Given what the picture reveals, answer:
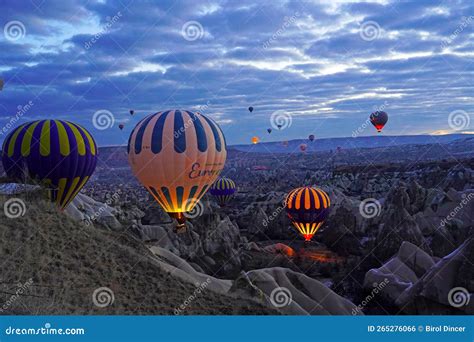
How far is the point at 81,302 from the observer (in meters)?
7.49

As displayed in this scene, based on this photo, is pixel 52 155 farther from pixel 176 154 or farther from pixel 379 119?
pixel 379 119

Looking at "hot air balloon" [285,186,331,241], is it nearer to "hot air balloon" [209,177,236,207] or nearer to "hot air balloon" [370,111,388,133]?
"hot air balloon" [370,111,388,133]

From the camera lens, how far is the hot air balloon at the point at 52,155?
14352 mm

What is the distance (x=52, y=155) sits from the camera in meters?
14.6

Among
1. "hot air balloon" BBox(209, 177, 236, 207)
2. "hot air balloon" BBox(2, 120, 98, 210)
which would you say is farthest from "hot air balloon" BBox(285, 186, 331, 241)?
"hot air balloon" BBox(209, 177, 236, 207)

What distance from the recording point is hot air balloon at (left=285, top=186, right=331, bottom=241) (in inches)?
1324

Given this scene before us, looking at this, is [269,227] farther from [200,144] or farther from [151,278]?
[151,278]

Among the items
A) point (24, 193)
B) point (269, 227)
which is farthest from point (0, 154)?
point (269, 227)

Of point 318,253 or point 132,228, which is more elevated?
point 132,228

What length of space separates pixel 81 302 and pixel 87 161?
30.7 feet

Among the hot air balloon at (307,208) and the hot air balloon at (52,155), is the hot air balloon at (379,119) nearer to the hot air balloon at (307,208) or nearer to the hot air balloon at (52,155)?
the hot air balloon at (307,208)

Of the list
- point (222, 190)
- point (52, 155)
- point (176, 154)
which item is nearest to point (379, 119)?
point (222, 190)

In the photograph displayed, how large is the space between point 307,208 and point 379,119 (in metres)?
18.3

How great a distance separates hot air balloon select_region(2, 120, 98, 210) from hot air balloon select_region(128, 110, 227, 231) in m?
3.20
